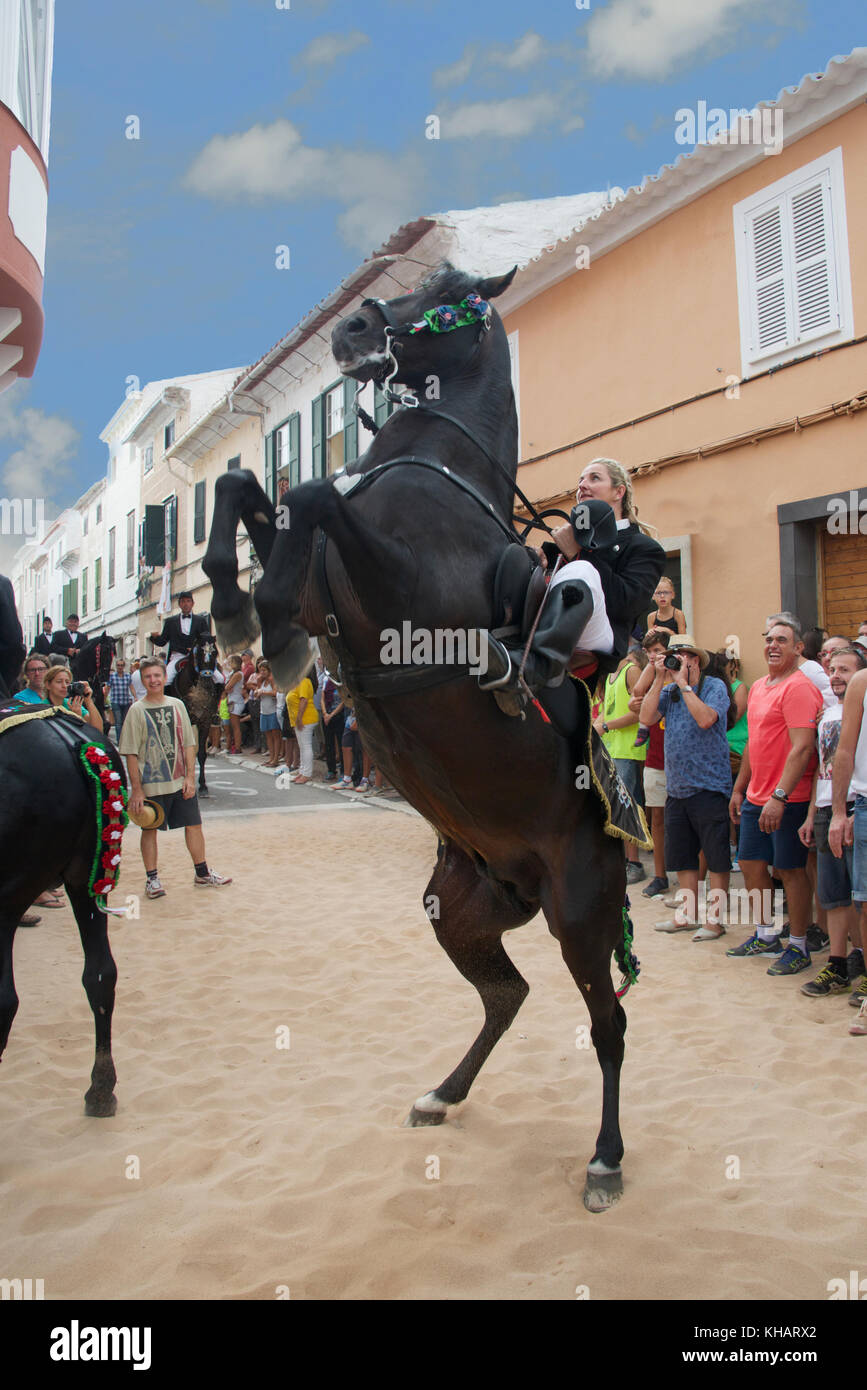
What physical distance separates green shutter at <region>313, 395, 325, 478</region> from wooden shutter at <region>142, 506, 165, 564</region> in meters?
10.0

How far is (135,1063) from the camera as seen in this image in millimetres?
4473

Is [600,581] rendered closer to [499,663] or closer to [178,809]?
[499,663]

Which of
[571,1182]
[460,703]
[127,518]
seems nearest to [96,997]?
[571,1182]

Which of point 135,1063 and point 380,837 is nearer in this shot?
point 135,1063

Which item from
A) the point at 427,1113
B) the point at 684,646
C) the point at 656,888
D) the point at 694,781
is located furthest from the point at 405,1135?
the point at 656,888

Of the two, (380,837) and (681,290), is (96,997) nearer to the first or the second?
(380,837)

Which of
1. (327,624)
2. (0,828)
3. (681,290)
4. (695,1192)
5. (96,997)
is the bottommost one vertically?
(695,1192)

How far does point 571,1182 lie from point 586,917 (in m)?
1.06

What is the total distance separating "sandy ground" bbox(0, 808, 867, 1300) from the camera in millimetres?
2836

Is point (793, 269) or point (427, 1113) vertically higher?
point (793, 269)

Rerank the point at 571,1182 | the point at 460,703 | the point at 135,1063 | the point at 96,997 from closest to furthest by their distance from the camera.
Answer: the point at 460,703 → the point at 571,1182 → the point at 96,997 → the point at 135,1063

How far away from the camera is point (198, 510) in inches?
952

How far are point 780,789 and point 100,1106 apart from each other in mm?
4134

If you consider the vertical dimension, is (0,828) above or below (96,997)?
above
